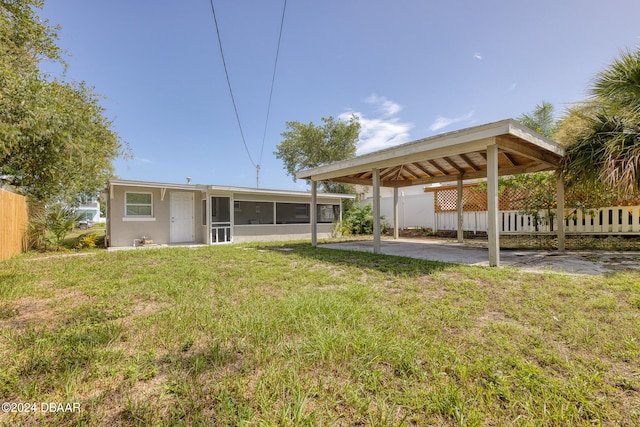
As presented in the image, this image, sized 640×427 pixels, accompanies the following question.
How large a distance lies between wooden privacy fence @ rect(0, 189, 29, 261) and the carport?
7.79m

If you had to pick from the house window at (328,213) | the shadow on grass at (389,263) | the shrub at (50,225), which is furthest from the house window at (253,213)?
the shadow on grass at (389,263)

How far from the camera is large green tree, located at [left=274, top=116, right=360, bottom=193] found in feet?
61.2

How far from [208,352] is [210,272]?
3129 millimetres

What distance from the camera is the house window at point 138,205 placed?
9.84 m

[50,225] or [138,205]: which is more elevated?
[138,205]

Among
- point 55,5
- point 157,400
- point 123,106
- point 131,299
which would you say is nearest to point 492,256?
point 157,400

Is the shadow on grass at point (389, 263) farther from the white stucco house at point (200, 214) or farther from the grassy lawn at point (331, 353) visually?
the white stucco house at point (200, 214)

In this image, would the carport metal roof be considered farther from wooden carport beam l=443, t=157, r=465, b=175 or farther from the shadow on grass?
the shadow on grass

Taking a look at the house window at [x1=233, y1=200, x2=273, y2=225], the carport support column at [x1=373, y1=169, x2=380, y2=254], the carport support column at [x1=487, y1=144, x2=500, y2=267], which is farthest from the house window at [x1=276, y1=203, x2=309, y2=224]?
the carport support column at [x1=487, y1=144, x2=500, y2=267]

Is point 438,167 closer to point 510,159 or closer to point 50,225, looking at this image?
point 510,159

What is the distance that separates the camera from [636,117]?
196 inches

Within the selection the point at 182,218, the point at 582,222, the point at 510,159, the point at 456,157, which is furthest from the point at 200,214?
the point at 582,222

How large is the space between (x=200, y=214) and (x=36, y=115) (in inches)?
287

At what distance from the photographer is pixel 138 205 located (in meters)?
10.1
